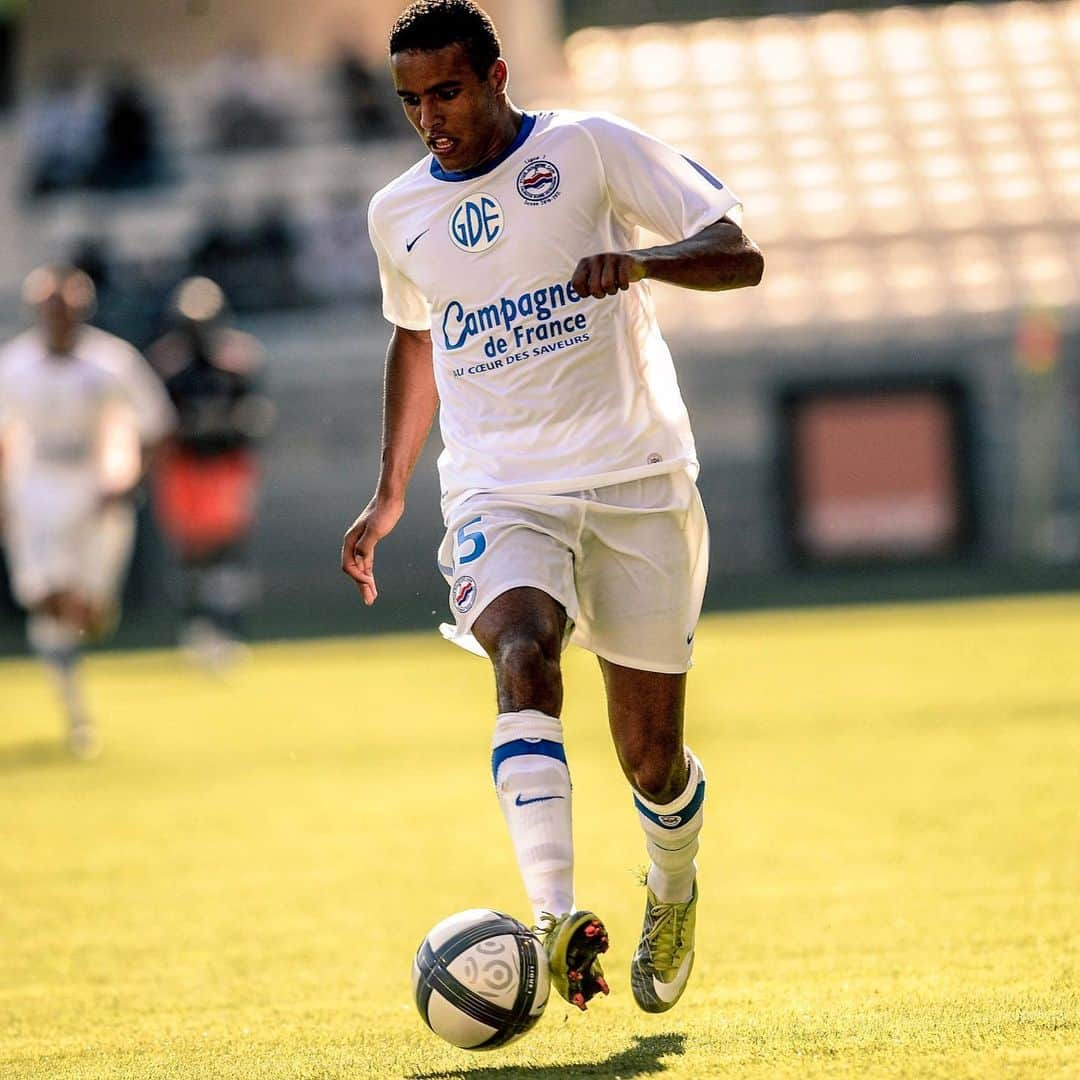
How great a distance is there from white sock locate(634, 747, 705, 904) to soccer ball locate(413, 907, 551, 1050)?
0.80 metres

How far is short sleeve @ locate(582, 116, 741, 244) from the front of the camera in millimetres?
4543

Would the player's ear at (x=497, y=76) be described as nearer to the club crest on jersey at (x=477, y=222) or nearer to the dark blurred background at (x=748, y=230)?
Result: the club crest on jersey at (x=477, y=222)

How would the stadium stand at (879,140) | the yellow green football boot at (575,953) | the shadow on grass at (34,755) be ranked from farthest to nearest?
the stadium stand at (879,140)
the shadow on grass at (34,755)
the yellow green football boot at (575,953)

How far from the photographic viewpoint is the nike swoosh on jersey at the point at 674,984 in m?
4.68

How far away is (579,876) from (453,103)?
121 inches

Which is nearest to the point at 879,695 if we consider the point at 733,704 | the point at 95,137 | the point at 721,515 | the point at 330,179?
the point at 733,704

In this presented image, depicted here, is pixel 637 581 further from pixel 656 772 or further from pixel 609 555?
pixel 656 772

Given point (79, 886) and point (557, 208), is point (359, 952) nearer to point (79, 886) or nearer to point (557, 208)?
point (79, 886)

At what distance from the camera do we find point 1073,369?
22234 mm

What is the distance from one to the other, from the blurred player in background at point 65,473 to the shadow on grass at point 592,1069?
7.49 metres

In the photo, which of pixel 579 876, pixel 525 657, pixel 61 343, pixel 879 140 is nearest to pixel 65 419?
pixel 61 343

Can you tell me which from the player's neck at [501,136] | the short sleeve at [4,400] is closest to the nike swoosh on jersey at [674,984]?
the player's neck at [501,136]

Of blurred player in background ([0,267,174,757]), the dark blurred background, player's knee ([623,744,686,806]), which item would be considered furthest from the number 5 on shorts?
the dark blurred background

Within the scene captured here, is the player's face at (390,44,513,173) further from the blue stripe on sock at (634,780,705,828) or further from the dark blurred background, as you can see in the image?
the dark blurred background
